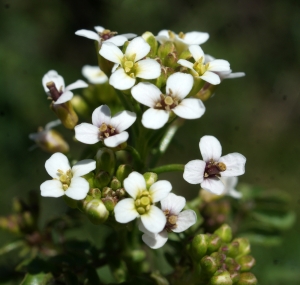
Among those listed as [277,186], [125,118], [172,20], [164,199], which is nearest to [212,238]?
[164,199]

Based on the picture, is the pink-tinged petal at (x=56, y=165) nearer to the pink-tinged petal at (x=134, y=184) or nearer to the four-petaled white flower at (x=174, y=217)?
the pink-tinged petal at (x=134, y=184)

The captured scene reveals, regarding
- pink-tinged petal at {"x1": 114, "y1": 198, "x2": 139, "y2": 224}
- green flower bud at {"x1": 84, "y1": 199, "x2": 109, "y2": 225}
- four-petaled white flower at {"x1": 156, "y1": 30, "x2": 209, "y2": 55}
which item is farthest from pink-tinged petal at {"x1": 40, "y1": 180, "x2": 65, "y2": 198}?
four-petaled white flower at {"x1": 156, "y1": 30, "x2": 209, "y2": 55}

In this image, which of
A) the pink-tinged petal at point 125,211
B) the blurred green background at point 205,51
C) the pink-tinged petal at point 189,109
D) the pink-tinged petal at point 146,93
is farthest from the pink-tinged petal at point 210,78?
the blurred green background at point 205,51

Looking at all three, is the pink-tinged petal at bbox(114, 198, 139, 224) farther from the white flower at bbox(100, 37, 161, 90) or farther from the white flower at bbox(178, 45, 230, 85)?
the white flower at bbox(178, 45, 230, 85)

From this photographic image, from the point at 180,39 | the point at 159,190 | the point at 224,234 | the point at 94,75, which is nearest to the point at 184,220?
the point at 159,190

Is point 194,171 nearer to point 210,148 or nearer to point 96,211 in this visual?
point 210,148
